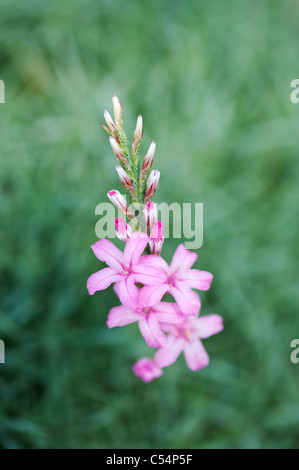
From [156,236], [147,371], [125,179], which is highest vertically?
[125,179]

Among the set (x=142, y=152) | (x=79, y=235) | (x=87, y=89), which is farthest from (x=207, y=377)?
(x=87, y=89)

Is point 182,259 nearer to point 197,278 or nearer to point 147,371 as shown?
point 197,278

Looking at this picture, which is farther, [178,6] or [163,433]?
[178,6]

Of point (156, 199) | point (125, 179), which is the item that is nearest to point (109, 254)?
point (125, 179)

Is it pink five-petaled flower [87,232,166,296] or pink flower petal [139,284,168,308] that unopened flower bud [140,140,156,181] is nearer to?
pink five-petaled flower [87,232,166,296]

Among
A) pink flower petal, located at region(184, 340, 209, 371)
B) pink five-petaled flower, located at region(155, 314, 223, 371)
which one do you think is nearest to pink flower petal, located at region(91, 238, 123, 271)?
pink five-petaled flower, located at region(155, 314, 223, 371)

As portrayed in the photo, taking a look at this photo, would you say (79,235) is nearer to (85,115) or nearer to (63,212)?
(63,212)

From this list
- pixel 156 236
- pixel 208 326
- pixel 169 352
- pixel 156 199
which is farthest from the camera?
→ pixel 156 199
